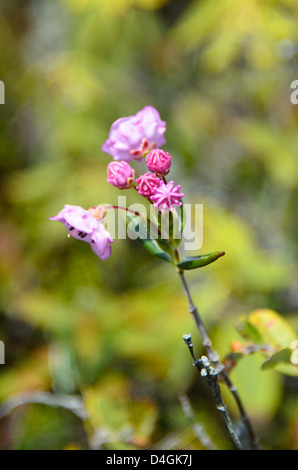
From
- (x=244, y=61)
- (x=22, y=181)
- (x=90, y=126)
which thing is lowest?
(x=22, y=181)

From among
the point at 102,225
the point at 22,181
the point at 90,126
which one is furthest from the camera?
the point at 22,181

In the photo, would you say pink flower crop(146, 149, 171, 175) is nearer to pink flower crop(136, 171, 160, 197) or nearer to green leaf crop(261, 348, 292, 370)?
pink flower crop(136, 171, 160, 197)

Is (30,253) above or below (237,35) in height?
below

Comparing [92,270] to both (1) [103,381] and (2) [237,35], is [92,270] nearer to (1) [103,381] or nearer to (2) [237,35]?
(1) [103,381]

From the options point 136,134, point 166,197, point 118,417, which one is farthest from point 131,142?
point 118,417

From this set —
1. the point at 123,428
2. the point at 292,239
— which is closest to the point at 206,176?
the point at 292,239
